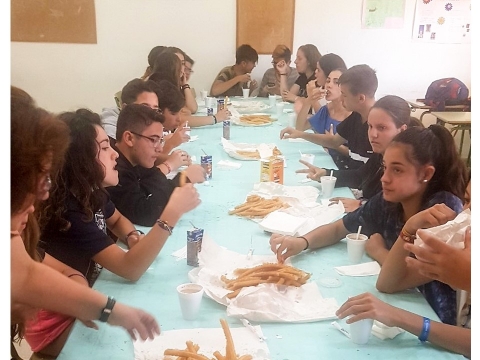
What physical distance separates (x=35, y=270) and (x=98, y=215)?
67cm

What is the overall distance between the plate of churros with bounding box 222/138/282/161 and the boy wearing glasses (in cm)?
239

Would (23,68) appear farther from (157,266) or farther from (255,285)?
(255,285)

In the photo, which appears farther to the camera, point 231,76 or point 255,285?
point 231,76

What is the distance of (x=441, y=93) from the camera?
545 cm

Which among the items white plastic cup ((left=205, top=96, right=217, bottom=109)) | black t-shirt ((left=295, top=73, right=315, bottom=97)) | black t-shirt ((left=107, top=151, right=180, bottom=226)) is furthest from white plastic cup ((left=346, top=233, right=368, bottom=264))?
black t-shirt ((left=295, top=73, right=315, bottom=97))

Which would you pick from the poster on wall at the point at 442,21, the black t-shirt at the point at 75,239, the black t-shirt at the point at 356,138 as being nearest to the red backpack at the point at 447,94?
the poster on wall at the point at 442,21

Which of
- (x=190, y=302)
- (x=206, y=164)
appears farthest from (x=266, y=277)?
(x=206, y=164)

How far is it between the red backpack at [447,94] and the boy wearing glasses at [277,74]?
1.56 meters

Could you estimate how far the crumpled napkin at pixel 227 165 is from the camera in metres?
2.85

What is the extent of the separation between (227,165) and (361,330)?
1.74m

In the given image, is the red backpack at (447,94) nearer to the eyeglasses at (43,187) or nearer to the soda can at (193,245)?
the soda can at (193,245)

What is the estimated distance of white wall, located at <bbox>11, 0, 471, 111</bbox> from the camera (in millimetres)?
5574

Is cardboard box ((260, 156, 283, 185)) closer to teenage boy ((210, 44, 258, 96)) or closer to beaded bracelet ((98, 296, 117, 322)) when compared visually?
beaded bracelet ((98, 296, 117, 322))

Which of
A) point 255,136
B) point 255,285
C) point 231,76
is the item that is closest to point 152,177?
point 255,285
